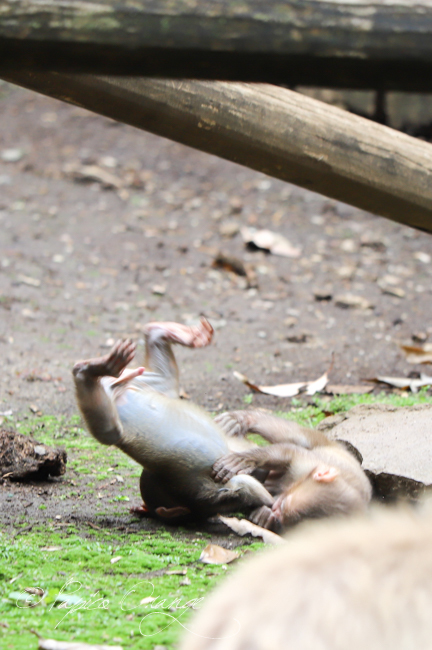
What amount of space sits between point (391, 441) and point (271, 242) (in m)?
4.96

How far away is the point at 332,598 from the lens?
0.99 m

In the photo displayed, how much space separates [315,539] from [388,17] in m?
0.93

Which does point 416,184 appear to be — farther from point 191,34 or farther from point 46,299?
point 46,299

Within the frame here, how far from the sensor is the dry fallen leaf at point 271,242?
771cm

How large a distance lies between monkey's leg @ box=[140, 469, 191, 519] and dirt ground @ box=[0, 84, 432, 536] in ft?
4.82

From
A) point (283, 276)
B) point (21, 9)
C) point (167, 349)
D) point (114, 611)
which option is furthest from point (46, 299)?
point (21, 9)

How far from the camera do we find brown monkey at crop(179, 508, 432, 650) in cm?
95

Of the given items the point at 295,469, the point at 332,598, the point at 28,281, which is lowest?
the point at 28,281

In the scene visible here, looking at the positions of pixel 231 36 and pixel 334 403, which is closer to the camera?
pixel 231 36

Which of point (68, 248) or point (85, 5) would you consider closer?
point (85, 5)

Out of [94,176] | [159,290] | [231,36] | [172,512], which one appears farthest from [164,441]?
[94,176]

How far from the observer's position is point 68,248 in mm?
7352

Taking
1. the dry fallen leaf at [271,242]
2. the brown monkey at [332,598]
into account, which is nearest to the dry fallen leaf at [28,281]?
the dry fallen leaf at [271,242]

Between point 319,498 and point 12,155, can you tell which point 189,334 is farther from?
point 12,155
